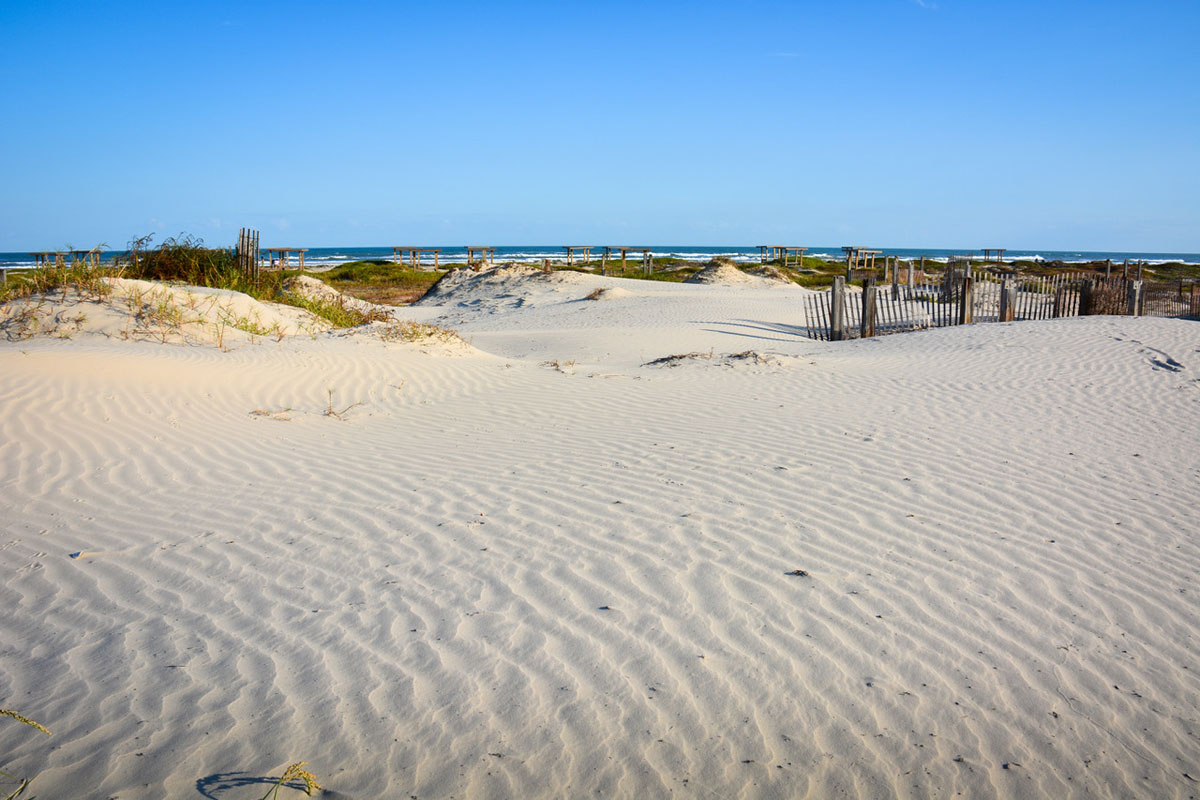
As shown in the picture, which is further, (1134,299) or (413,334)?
(1134,299)

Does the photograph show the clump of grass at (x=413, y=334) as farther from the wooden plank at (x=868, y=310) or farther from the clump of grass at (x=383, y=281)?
the clump of grass at (x=383, y=281)

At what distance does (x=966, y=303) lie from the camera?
51.0 feet

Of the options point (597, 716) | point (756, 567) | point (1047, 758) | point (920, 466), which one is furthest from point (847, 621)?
point (920, 466)

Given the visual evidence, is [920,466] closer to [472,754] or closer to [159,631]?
[472,754]

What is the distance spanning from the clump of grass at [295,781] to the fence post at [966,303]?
15875 millimetres

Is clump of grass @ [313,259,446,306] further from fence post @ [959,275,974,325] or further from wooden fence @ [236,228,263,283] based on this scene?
fence post @ [959,275,974,325]

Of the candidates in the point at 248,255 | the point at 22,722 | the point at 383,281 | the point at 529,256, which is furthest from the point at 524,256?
the point at 22,722

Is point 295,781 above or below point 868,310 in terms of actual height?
below

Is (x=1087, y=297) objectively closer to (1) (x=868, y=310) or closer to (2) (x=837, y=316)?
(1) (x=868, y=310)

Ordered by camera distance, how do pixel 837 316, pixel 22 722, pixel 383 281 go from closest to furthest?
pixel 22 722 < pixel 837 316 < pixel 383 281

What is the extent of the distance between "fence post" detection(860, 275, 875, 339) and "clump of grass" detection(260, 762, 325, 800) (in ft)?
47.9

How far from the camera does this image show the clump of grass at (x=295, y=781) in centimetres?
232

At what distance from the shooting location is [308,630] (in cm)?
334

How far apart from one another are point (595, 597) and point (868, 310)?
1314 centimetres
